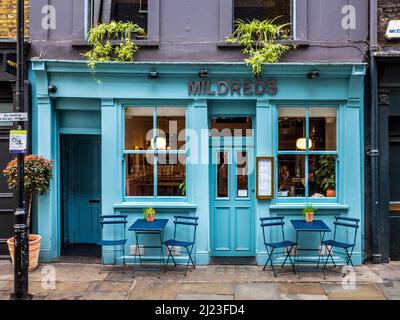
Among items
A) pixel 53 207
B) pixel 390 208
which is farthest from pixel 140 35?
pixel 390 208

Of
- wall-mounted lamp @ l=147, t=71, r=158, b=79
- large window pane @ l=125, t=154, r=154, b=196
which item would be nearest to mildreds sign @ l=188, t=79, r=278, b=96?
wall-mounted lamp @ l=147, t=71, r=158, b=79

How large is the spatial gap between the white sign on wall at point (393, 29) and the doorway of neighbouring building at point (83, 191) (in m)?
6.92

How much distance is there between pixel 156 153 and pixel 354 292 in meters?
4.61

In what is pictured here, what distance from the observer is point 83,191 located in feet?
31.8

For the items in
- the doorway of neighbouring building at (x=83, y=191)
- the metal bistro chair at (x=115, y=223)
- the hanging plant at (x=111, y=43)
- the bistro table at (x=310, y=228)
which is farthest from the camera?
the doorway of neighbouring building at (x=83, y=191)

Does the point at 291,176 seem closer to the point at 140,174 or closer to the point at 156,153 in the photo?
the point at 156,153

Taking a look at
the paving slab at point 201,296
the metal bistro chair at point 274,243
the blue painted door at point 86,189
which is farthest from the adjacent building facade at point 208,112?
the paving slab at point 201,296

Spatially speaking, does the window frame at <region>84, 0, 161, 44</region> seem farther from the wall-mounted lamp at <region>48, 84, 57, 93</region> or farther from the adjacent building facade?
the wall-mounted lamp at <region>48, 84, 57, 93</region>

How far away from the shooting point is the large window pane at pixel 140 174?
855 centimetres

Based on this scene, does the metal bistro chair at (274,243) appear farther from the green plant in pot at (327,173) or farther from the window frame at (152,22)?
the window frame at (152,22)

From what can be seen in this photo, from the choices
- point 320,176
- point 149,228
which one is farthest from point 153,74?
point 320,176

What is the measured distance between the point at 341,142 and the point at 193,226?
141 inches

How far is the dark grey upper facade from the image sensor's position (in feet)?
27.5

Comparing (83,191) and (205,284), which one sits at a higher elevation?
(83,191)
